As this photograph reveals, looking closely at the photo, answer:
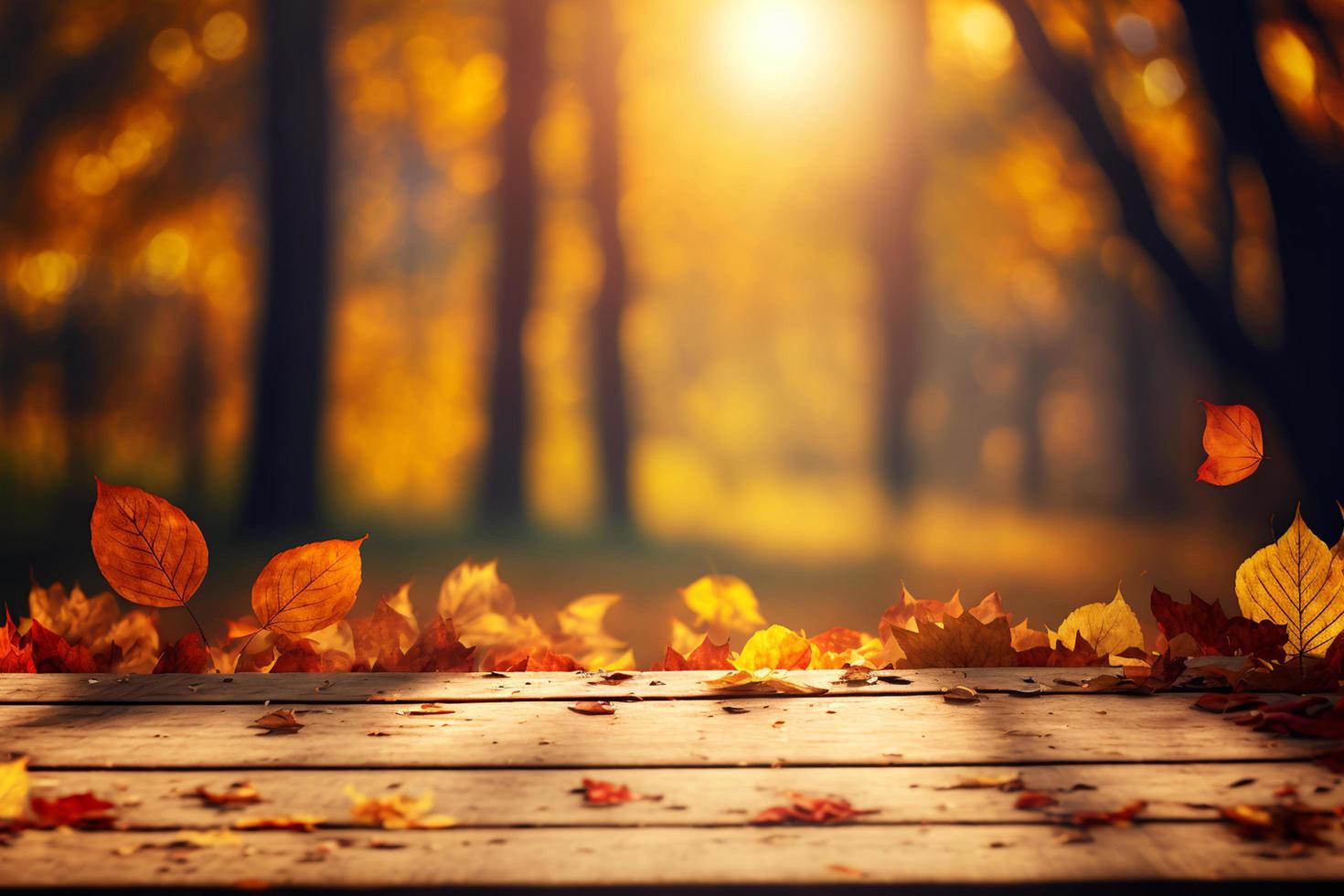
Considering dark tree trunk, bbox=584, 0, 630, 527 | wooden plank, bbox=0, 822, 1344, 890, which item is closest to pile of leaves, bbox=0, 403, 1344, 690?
wooden plank, bbox=0, 822, 1344, 890

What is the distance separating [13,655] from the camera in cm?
207

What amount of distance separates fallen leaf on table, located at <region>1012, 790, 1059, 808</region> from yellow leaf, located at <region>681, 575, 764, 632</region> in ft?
4.55

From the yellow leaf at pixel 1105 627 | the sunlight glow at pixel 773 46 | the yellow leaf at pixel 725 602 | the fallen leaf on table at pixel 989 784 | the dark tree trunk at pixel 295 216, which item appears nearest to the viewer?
the fallen leaf on table at pixel 989 784

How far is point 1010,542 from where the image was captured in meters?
9.11

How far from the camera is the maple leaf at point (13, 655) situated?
2.06 metres

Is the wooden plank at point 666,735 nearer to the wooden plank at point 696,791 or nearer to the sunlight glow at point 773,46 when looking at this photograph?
the wooden plank at point 696,791

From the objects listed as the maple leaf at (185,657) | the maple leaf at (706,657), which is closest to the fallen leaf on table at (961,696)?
the maple leaf at (706,657)

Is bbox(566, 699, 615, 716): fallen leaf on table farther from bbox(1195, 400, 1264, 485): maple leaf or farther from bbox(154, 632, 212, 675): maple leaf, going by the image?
bbox(1195, 400, 1264, 485): maple leaf

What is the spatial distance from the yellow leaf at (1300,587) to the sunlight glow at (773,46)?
28.1 ft

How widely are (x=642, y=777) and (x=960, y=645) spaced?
82cm

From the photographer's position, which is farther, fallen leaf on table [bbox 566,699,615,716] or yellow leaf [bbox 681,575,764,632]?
yellow leaf [bbox 681,575,764,632]

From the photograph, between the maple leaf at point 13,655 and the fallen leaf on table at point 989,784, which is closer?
the fallen leaf on table at point 989,784

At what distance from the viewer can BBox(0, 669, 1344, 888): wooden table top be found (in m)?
1.10

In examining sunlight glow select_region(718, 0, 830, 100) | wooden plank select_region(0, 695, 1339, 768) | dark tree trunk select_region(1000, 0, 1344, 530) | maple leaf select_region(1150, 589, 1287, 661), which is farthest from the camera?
sunlight glow select_region(718, 0, 830, 100)
